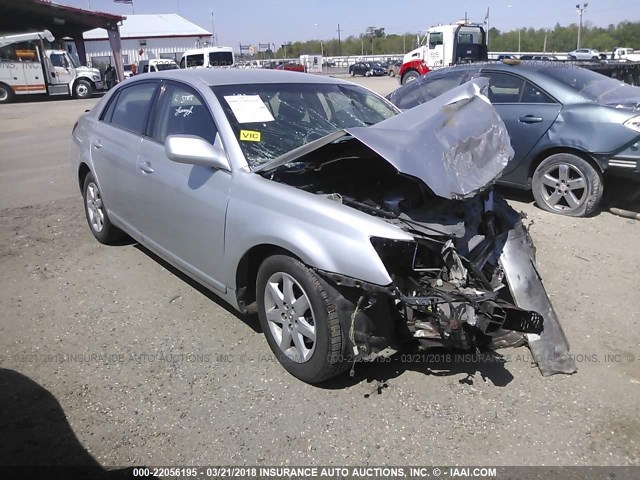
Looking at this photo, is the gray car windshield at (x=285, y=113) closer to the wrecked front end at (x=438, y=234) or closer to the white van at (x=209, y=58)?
the wrecked front end at (x=438, y=234)

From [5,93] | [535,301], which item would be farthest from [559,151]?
[5,93]

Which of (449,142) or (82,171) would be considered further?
(82,171)

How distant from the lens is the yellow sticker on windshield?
3.35m

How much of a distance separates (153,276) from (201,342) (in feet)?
4.16

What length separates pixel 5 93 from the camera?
79.3 ft

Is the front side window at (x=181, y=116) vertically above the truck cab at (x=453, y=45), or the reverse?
the truck cab at (x=453, y=45)

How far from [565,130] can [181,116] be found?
13.9ft

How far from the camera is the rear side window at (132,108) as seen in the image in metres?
4.21

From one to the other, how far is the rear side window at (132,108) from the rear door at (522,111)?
163 inches

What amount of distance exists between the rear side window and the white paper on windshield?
103 cm

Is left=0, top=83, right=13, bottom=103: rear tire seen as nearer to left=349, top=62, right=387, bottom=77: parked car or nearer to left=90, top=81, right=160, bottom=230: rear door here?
left=90, top=81, right=160, bottom=230: rear door

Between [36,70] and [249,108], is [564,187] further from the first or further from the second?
[36,70]

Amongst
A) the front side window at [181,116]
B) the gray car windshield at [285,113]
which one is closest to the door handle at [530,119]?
the gray car windshield at [285,113]

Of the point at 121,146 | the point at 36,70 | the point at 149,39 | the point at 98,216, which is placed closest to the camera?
the point at 121,146
